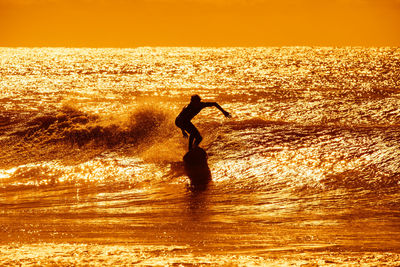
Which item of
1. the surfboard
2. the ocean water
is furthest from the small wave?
the surfboard

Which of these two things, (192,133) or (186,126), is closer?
(186,126)

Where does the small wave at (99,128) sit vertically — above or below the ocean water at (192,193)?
above

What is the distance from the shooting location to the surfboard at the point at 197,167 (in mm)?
10477

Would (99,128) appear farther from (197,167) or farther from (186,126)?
(197,167)

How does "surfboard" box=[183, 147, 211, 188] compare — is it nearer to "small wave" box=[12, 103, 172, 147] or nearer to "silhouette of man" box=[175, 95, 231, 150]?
"silhouette of man" box=[175, 95, 231, 150]

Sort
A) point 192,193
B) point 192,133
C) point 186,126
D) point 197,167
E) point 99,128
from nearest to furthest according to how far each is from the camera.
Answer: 1. point 192,193
2. point 197,167
3. point 186,126
4. point 192,133
5. point 99,128

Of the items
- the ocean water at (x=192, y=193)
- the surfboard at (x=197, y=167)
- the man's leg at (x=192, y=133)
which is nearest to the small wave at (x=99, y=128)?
the ocean water at (x=192, y=193)

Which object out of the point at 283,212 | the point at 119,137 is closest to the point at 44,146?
the point at 119,137

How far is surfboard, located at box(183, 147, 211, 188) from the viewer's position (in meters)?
10.5

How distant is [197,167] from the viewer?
11.5 m

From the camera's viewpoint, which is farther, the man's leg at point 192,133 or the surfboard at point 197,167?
the man's leg at point 192,133

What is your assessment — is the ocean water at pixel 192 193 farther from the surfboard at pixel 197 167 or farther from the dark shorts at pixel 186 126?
the dark shorts at pixel 186 126

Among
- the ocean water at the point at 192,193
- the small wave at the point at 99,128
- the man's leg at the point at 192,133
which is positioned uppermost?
the small wave at the point at 99,128

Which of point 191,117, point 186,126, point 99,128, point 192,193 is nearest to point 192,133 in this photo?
point 186,126
